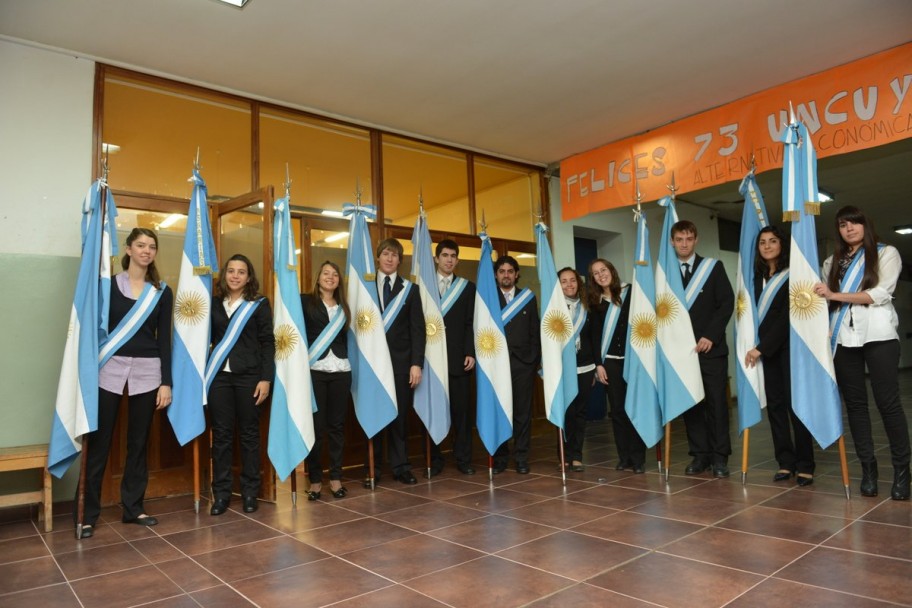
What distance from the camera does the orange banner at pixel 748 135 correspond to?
13.1 feet

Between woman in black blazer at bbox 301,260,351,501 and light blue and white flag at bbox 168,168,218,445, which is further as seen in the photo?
woman in black blazer at bbox 301,260,351,501

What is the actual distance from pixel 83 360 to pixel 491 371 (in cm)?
243

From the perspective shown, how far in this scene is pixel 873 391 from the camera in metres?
3.13

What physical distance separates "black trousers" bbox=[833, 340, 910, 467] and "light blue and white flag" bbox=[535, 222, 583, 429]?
157cm

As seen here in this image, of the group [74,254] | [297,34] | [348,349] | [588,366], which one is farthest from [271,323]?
[588,366]

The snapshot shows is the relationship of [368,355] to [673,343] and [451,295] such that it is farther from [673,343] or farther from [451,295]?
[673,343]

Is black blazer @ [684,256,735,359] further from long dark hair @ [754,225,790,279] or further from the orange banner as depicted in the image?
the orange banner

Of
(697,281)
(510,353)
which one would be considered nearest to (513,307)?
(510,353)

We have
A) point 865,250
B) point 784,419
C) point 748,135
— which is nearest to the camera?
point 865,250

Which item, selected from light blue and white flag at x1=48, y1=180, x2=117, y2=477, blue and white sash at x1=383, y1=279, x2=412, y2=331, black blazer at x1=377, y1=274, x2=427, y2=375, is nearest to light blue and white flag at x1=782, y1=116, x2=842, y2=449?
black blazer at x1=377, y1=274, x2=427, y2=375

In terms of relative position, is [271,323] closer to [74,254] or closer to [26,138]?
[74,254]

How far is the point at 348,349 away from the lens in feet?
13.0

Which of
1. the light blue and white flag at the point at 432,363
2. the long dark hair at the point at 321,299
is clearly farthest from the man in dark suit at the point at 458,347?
the long dark hair at the point at 321,299

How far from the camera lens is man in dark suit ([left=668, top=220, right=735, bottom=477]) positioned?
153 inches
